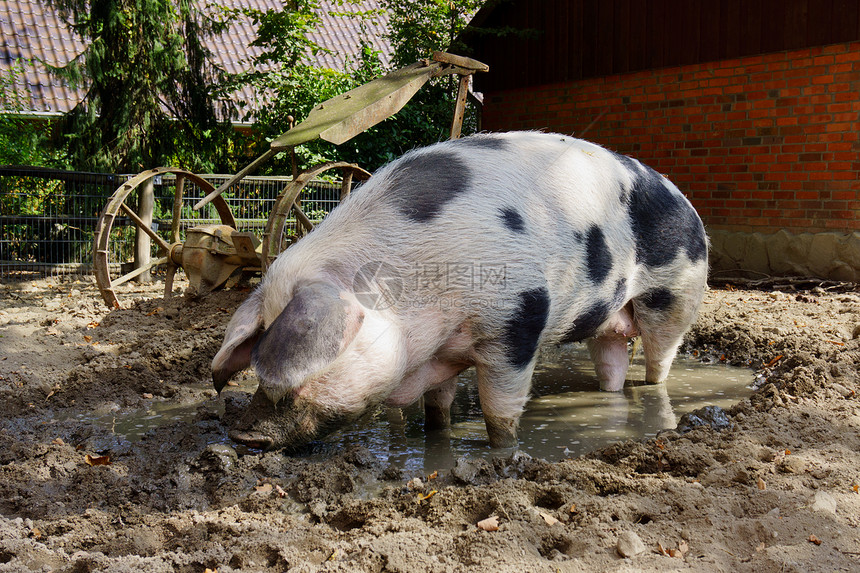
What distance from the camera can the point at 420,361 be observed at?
3.28 meters

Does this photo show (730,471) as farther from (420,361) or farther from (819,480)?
(420,361)

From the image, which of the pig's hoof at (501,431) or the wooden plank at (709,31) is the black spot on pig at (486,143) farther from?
the wooden plank at (709,31)

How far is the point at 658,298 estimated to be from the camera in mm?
4422

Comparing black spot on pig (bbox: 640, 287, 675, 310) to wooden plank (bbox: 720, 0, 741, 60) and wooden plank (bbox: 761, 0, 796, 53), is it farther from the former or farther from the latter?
wooden plank (bbox: 720, 0, 741, 60)

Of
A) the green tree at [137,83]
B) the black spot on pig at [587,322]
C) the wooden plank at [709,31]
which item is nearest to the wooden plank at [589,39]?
the wooden plank at [709,31]

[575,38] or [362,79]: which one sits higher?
[575,38]

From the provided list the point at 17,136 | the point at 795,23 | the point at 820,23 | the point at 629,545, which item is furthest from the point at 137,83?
the point at 629,545

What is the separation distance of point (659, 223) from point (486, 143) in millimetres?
1194

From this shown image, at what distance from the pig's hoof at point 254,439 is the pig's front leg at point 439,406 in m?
1.13

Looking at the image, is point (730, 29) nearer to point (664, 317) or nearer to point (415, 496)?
point (664, 317)

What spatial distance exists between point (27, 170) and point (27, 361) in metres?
4.44

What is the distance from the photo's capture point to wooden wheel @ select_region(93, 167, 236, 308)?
634 centimetres

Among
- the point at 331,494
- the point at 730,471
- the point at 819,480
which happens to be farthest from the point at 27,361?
the point at 819,480

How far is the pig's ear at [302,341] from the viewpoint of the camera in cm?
270
